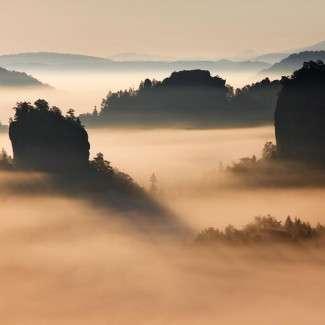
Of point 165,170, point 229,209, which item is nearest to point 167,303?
point 229,209

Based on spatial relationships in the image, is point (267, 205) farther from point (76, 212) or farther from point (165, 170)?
point (165, 170)

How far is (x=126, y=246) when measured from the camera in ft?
299

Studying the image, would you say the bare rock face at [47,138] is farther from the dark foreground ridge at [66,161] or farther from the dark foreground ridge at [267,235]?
the dark foreground ridge at [267,235]

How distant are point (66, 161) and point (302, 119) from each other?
2073 inches

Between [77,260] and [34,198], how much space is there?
40.0 metres

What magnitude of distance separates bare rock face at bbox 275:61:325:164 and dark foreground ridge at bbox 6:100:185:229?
38.4m

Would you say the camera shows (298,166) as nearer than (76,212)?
No

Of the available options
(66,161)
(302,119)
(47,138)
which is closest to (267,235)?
(66,161)

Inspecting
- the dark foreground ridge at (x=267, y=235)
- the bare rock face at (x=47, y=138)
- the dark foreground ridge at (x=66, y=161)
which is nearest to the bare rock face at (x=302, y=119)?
the dark foreground ridge at (x=66, y=161)

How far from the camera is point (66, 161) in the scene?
388ft

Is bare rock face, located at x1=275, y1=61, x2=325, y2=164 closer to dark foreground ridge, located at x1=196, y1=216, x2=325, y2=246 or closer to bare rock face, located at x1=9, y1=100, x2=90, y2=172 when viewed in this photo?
bare rock face, located at x1=9, y1=100, x2=90, y2=172

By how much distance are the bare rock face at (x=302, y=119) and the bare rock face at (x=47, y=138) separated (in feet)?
146

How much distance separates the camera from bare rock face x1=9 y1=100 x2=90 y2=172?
117 meters

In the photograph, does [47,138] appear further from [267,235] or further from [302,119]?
[302,119]
